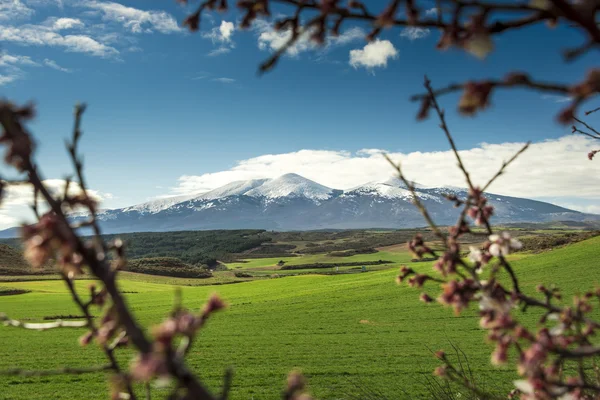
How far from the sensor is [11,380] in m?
18.3

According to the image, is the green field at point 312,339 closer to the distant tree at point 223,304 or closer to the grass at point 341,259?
the distant tree at point 223,304

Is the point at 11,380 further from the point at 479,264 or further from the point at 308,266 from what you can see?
the point at 308,266

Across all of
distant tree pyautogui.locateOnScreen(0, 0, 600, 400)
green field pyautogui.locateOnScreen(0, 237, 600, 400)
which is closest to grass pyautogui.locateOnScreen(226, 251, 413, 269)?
green field pyautogui.locateOnScreen(0, 237, 600, 400)

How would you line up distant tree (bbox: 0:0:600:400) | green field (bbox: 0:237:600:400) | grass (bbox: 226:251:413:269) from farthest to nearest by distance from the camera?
grass (bbox: 226:251:413:269) < green field (bbox: 0:237:600:400) < distant tree (bbox: 0:0:600:400)

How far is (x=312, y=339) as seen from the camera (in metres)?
25.7

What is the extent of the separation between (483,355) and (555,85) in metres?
23.5

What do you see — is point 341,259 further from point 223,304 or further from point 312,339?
point 223,304

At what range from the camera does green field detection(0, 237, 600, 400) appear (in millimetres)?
17531

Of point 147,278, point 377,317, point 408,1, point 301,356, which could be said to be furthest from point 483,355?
point 147,278

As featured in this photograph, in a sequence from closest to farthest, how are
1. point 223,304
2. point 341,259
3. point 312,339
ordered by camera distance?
1. point 223,304
2. point 312,339
3. point 341,259

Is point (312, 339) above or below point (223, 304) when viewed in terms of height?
below

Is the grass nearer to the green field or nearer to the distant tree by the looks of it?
the green field

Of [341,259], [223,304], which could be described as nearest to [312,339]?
[223,304]

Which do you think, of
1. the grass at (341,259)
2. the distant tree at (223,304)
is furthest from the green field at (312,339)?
the grass at (341,259)
